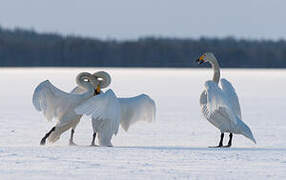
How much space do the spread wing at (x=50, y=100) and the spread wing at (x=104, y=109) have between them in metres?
0.40

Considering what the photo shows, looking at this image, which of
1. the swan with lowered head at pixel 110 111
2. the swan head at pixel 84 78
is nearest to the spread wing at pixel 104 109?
the swan with lowered head at pixel 110 111

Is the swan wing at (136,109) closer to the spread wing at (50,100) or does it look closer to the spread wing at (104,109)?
the spread wing at (104,109)

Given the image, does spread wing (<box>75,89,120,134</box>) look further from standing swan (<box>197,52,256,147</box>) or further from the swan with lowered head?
standing swan (<box>197,52,256,147</box>)

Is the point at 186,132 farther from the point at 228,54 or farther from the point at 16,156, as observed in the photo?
the point at 228,54

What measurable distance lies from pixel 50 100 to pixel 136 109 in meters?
1.16

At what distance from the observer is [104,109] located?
8.16 metres

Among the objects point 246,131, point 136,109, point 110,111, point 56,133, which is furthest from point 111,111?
point 246,131

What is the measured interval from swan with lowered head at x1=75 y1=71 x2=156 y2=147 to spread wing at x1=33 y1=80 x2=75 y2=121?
446 millimetres

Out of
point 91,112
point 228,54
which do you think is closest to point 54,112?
point 91,112

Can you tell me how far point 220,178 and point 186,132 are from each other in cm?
451

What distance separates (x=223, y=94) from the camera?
826cm

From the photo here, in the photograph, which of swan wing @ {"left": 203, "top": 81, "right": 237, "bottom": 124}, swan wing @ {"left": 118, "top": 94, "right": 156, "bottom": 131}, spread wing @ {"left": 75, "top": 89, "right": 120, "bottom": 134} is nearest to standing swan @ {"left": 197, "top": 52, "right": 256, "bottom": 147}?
swan wing @ {"left": 203, "top": 81, "right": 237, "bottom": 124}

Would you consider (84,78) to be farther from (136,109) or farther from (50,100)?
(136,109)

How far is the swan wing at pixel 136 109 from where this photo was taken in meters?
8.78
